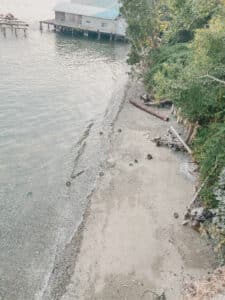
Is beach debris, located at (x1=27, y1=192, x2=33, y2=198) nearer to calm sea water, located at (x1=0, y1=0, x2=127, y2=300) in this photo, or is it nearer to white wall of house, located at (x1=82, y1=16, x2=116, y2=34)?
calm sea water, located at (x1=0, y1=0, x2=127, y2=300)

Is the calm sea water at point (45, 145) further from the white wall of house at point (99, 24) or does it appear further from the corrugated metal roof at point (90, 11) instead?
the corrugated metal roof at point (90, 11)

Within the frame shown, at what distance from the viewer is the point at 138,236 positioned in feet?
53.3

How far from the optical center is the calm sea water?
15445 mm

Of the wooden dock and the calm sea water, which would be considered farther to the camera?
the wooden dock

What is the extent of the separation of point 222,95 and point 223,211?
27.0ft

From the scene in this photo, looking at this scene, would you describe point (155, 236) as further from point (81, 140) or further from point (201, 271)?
point (81, 140)

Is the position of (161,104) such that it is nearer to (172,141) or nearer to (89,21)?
(172,141)

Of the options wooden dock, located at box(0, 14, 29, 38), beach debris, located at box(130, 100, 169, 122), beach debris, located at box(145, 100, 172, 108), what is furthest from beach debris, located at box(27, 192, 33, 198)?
wooden dock, located at box(0, 14, 29, 38)

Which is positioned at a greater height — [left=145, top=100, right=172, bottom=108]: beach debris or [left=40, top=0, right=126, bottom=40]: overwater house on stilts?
[left=40, top=0, right=126, bottom=40]: overwater house on stilts

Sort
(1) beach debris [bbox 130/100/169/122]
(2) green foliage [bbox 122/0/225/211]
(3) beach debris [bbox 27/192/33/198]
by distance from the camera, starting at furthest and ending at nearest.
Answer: (1) beach debris [bbox 130/100/169/122]
(3) beach debris [bbox 27/192/33/198]
(2) green foliage [bbox 122/0/225/211]

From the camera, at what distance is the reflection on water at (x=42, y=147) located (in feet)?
50.7

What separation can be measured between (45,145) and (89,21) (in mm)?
37812

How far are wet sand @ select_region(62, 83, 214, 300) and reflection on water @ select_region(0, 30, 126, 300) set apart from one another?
1331 millimetres

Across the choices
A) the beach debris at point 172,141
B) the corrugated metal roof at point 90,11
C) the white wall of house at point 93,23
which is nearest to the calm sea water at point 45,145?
the beach debris at point 172,141
